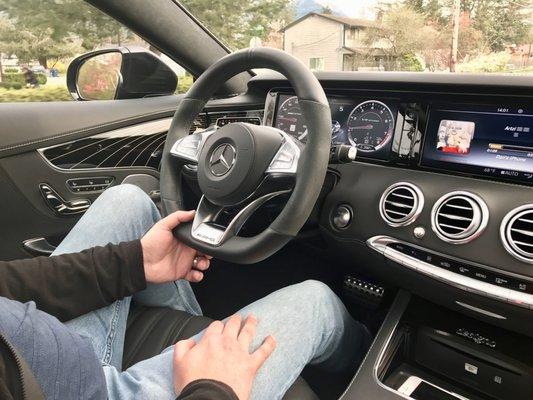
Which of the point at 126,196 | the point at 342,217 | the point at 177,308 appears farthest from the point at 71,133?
the point at 342,217

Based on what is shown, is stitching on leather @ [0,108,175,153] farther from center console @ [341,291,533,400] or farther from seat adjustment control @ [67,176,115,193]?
center console @ [341,291,533,400]

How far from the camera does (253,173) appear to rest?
104 cm

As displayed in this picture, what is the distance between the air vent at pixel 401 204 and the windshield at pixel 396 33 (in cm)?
34

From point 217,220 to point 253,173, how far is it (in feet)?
0.47

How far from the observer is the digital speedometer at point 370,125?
1498 mm

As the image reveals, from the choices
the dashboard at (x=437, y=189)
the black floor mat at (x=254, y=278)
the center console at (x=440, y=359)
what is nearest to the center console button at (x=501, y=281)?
the dashboard at (x=437, y=189)

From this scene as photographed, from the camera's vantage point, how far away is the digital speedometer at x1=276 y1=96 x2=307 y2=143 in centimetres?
161

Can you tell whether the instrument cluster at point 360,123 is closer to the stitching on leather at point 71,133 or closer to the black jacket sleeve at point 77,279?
the stitching on leather at point 71,133

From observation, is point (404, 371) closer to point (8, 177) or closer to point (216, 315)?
point (216, 315)

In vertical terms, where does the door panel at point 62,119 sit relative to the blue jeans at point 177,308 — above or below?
above

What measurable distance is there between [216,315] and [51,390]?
1.15 metres

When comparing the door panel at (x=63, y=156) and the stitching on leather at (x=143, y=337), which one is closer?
the stitching on leather at (x=143, y=337)

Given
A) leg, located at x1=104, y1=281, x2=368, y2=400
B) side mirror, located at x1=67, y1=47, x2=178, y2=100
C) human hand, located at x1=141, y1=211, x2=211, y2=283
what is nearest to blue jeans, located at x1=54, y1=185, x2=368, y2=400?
leg, located at x1=104, y1=281, x2=368, y2=400

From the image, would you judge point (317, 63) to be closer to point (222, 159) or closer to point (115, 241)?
point (222, 159)
